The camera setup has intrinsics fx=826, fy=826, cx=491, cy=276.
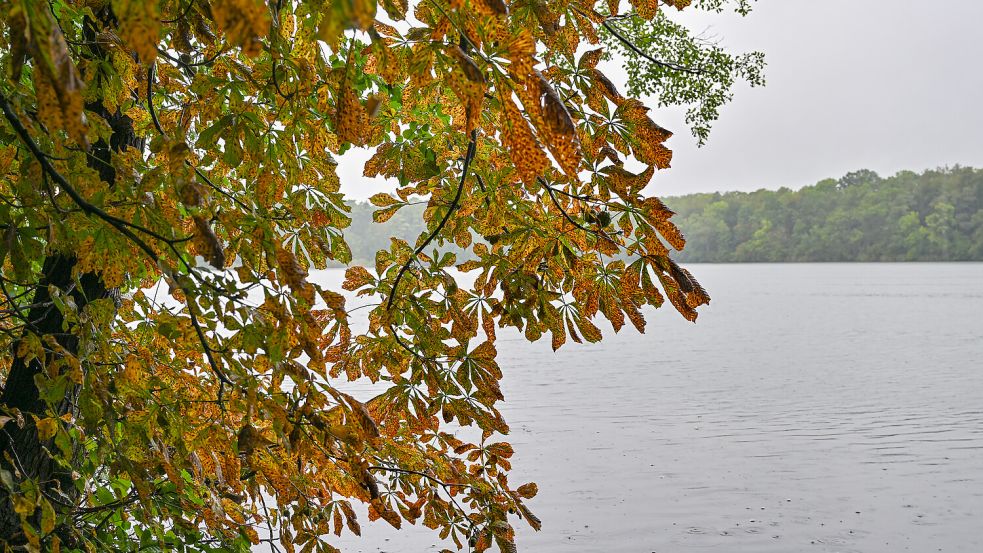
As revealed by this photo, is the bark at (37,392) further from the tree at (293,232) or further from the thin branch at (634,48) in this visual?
the thin branch at (634,48)

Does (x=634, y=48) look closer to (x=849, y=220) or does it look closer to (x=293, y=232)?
(x=293, y=232)

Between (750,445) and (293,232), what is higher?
(293,232)

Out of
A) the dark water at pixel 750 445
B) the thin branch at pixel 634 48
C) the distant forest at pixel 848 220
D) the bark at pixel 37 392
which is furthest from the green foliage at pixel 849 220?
the bark at pixel 37 392

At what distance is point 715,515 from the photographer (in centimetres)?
944

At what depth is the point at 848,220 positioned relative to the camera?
92688mm

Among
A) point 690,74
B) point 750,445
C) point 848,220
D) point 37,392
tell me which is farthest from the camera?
point 848,220

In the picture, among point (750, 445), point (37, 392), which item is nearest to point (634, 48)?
point (37, 392)

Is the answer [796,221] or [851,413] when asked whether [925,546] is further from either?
[796,221]

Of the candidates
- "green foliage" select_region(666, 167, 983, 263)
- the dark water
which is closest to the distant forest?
"green foliage" select_region(666, 167, 983, 263)

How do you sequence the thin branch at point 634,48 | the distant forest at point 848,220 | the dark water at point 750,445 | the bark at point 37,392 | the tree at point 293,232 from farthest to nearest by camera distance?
the distant forest at point 848,220 → the dark water at point 750,445 → the bark at point 37,392 → the thin branch at point 634,48 → the tree at point 293,232

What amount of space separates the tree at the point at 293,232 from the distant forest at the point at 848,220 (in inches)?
3489

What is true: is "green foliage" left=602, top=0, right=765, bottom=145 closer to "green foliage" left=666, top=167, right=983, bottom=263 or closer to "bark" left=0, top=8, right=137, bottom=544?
"bark" left=0, top=8, right=137, bottom=544

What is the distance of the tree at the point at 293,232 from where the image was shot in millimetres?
1081

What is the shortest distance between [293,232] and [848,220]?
99.4 meters
